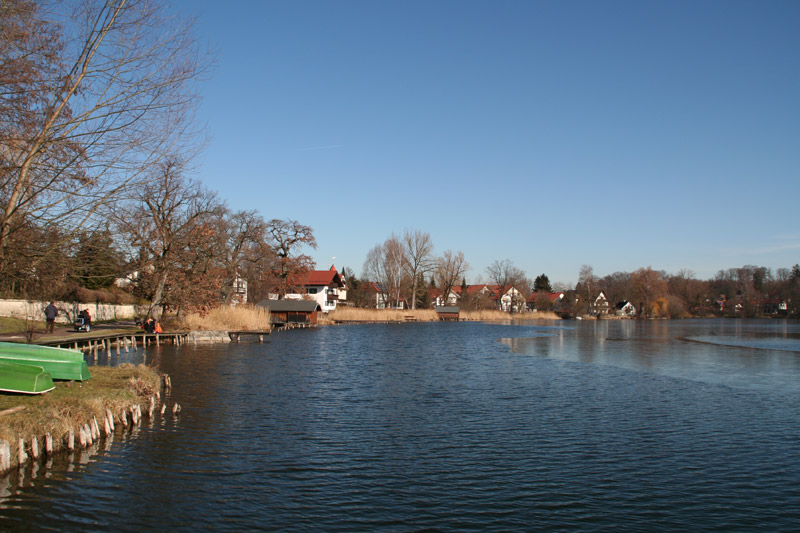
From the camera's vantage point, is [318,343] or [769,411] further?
[318,343]

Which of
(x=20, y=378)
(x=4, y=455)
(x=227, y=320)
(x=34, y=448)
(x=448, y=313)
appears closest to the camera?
(x=4, y=455)

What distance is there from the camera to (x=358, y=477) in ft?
38.2

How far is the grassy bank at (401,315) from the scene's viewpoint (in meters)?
78.2

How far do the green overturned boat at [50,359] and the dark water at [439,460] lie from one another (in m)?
2.29

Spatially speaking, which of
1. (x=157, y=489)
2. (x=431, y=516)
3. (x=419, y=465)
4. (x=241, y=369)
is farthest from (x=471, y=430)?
(x=241, y=369)

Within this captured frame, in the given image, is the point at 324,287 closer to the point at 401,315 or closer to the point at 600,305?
the point at 401,315

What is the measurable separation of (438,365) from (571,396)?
10594mm

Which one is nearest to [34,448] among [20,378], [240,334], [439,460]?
[20,378]

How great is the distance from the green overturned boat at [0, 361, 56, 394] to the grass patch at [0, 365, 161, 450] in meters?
0.21

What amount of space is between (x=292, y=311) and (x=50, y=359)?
173 ft

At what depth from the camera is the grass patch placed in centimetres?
1141

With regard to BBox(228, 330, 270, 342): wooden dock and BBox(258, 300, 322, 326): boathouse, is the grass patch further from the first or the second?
BBox(258, 300, 322, 326): boathouse

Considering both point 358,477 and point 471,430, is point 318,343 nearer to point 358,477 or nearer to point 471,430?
point 471,430

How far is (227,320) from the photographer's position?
49.1 m
